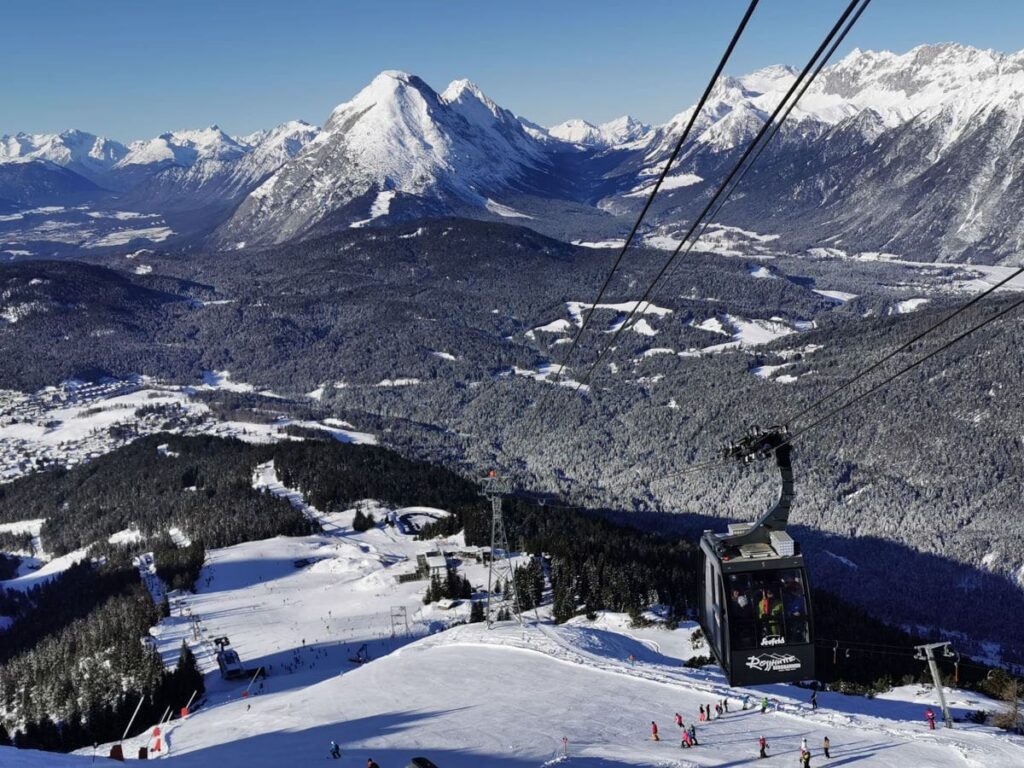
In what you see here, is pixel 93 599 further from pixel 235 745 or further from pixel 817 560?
pixel 817 560

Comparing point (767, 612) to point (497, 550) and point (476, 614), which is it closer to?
point (476, 614)

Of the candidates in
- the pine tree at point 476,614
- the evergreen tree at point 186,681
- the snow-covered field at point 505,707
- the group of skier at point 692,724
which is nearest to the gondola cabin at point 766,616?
the snow-covered field at point 505,707

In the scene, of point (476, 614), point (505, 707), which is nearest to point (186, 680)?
point (476, 614)

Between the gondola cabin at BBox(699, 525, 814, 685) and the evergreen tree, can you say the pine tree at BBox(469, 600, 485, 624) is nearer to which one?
the evergreen tree

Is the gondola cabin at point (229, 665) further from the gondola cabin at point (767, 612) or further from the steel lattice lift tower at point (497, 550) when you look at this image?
the gondola cabin at point (767, 612)

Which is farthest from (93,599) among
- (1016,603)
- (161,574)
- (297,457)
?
(1016,603)

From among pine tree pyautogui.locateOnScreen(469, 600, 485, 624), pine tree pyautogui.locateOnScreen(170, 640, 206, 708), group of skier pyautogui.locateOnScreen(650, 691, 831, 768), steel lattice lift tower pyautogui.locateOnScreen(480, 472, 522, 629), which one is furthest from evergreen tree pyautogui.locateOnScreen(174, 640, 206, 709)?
group of skier pyautogui.locateOnScreen(650, 691, 831, 768)
